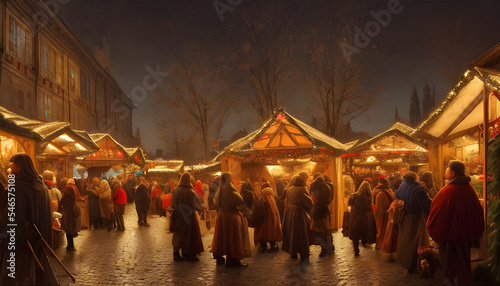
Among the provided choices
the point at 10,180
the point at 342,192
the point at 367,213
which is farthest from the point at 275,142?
the point at 10,180

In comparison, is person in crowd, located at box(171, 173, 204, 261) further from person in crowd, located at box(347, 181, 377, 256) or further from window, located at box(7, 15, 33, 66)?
window, located at box(7, 15, 33, 66)

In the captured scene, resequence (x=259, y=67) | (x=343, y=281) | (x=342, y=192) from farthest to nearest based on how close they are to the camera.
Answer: (x=259, y=67) → (x=342, y=192) → (x=343, y=281)

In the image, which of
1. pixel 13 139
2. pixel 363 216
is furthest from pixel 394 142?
pixel 13 139

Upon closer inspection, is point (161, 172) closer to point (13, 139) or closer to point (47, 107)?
point (47, 107)

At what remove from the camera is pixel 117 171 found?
31344 mm

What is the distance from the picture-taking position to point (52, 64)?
86.2 feet

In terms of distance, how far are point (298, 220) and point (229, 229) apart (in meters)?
1.49

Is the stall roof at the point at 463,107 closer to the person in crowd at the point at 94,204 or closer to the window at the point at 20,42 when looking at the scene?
the person in crowd at the point at 94,204

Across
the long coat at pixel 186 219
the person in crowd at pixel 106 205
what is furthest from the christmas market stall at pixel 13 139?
the person in crowd at pixel 106 205

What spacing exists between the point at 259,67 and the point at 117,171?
1378 cm

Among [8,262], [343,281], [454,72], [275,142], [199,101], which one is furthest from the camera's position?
[199,101]

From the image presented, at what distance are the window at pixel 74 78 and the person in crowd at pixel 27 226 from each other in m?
27.6

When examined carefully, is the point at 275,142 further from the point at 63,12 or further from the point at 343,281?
the point at 63,12

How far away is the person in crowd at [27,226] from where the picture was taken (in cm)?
488
